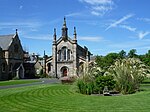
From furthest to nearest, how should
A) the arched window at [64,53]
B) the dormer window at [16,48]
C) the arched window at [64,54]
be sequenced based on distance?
1. the arched window at [64,53]
2. the arched window at [64,54]
3. the dormer window at [16,48]

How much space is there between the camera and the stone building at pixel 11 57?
60.9 metres

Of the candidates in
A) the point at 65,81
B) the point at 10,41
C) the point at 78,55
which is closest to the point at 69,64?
the point at 78,55

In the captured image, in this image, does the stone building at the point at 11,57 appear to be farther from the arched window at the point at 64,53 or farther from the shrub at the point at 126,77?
the shrub at the point at 126,77

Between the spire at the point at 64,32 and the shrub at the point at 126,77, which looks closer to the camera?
the shrub at the point at 126,77

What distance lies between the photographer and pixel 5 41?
63.8 meters

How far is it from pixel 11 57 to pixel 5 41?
4.44m

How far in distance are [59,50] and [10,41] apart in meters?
13.0

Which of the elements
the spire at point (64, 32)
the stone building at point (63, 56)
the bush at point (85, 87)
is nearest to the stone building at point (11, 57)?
the stone building at point (63, 56)

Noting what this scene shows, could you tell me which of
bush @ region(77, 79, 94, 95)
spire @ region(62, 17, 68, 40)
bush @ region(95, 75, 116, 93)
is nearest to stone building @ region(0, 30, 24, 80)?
spire @ region(62, 17, 68, 40)

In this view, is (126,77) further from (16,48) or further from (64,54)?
(16,48)

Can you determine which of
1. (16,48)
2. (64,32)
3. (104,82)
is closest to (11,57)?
(16,48)

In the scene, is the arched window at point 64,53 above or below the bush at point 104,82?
above

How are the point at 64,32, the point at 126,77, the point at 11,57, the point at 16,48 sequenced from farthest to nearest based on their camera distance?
1. the point at 64,32
2. the point at 16,48
3. the point at 11,57
4. the point at 126,77

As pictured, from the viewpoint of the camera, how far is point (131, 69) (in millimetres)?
23859
